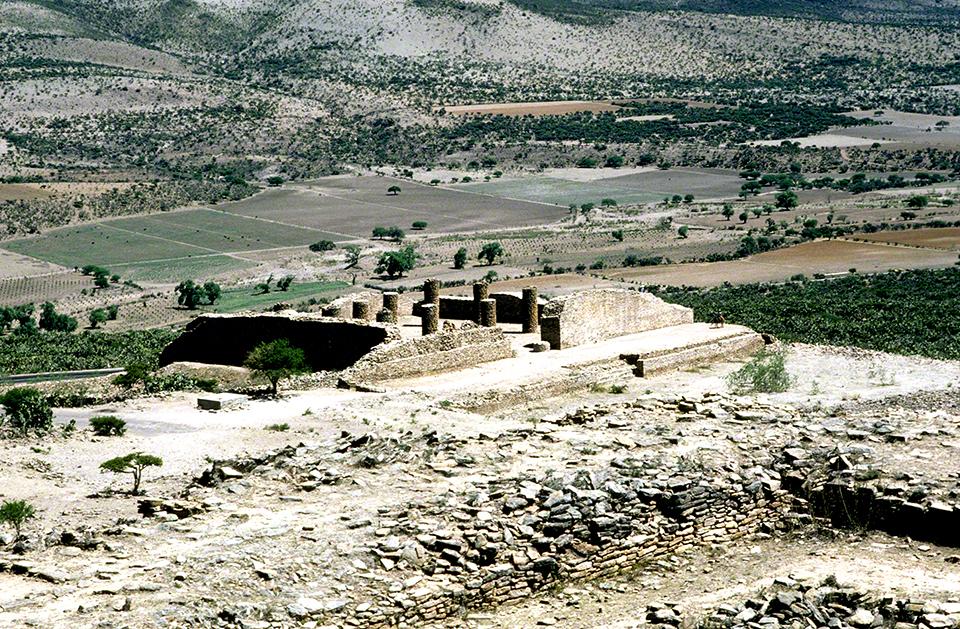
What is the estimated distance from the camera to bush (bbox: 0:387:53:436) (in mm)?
25953

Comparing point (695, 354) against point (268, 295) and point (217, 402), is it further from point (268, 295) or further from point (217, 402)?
point (268, 295)

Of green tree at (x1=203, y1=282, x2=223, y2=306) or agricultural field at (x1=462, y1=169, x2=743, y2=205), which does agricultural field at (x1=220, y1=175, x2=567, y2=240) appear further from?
green tree at (x1=203, y1=282, x2=223, y2=306)

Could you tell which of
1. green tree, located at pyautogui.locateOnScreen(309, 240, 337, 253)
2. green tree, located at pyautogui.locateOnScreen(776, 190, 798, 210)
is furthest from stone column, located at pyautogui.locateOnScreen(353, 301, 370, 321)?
green tree, located at pyautogui.locateOnScreen(776, 190, 798, 210)

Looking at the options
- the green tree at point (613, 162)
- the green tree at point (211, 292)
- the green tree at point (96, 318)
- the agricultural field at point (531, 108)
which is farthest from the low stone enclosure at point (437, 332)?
the agricultural field at point (531, 108)

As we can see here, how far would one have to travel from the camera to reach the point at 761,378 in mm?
32625

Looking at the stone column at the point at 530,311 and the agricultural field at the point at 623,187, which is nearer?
the stone column at the point at 530,311

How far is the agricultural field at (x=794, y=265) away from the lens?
239 feet

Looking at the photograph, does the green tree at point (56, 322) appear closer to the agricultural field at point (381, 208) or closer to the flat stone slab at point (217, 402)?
the agricultural field at point (381, 208)

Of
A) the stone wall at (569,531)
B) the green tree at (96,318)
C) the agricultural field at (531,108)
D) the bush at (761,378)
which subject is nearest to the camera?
the stone wall at (569,531)

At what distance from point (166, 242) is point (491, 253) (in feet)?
77.5

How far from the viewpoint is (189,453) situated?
24.6 meters

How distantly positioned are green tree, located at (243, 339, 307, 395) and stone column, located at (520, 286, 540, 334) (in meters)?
7.12

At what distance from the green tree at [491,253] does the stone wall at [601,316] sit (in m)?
43.3

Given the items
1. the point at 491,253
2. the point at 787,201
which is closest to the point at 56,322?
the point at 491,253
